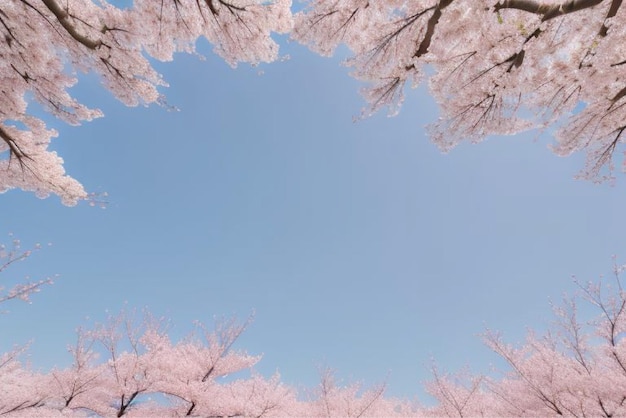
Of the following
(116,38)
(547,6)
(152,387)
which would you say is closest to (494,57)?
(547,6)

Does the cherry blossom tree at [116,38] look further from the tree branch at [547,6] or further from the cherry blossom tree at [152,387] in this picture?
the cherry blossom tree at [152,387]

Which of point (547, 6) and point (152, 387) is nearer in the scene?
point (547, 6)

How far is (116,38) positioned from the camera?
432 cm

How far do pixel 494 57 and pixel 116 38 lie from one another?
558 cm

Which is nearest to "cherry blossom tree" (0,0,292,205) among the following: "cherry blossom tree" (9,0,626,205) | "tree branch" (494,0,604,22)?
"cherry blossom tree" (9,0,626,205)

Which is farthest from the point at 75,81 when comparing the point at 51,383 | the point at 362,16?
the point at 51,383

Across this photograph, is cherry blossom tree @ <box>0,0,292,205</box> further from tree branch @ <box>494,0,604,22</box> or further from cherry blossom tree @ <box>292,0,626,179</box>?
tree branch @ <box>494,0,604,22</box>

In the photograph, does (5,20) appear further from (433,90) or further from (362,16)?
(433,90)

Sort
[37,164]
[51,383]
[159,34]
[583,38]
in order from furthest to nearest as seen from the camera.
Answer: [51,383]
[37,164]
[159,34]
[583,38]

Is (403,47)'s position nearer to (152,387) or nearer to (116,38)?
(116,38)

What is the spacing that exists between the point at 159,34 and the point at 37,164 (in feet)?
15.4

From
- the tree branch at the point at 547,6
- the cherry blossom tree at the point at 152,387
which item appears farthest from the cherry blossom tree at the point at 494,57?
the cherry blossom tree at the point at 152,387

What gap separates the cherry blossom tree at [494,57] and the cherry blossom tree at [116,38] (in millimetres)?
715

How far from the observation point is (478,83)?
4270 millimetres
